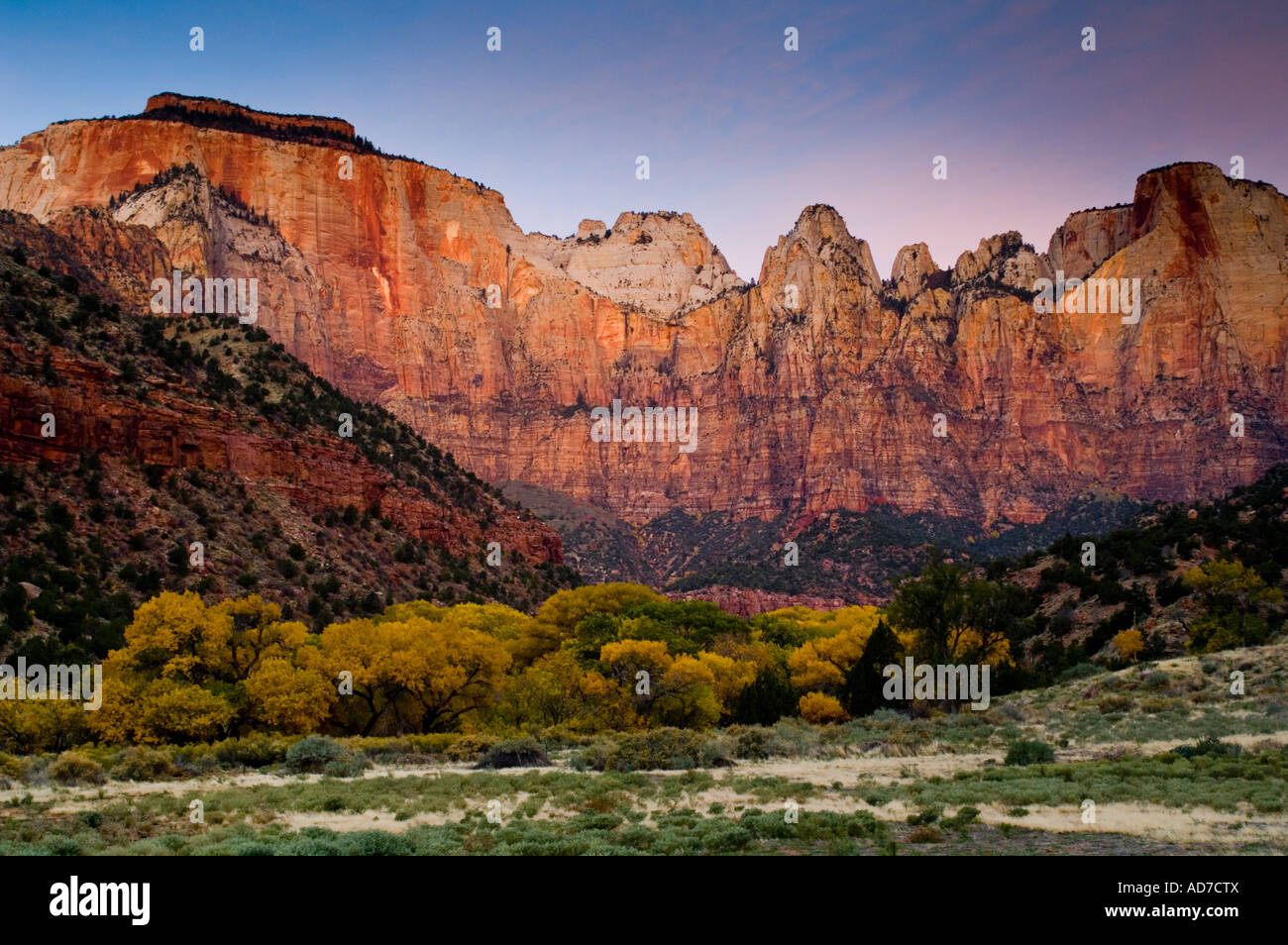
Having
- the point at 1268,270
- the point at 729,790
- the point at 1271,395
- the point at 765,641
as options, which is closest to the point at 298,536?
the point at 765,641

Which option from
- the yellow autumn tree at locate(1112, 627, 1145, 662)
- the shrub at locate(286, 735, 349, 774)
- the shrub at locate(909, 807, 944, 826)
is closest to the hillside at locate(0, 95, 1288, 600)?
the yellow autumn tree at locate(1112, 627, 1145, 662)

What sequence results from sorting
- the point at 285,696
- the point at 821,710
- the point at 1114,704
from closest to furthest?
the point at 285,696, the point at 1114,704, the point at 821,710

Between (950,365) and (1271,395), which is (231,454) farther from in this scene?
(1271,395)

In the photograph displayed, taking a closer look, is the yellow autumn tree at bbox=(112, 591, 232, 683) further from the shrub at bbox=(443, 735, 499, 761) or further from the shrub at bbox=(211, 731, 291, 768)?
the shrub at bbox=(443, 735, 499, 761)

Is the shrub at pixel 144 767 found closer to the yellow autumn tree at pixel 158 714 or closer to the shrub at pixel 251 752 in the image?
the shrub at pixel 251 752

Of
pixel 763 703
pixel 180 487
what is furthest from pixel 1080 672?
pixel 180 487

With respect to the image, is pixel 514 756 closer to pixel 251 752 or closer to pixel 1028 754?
pixel 251 752
